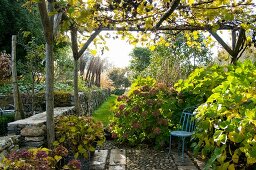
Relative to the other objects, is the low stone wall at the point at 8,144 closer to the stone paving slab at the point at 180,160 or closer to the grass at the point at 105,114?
the stone paving slab at the point at 180,160

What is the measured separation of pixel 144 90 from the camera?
5926 mm

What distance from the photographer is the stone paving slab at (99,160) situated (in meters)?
4.46

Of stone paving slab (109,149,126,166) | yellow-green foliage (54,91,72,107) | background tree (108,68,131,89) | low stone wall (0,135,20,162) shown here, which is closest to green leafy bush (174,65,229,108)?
stone paving slab (109,149,126,166)

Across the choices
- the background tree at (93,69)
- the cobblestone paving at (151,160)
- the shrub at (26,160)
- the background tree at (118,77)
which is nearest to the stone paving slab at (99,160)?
the cobblestone paving at (151,160)

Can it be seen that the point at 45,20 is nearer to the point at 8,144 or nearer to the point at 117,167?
the point at 8,144

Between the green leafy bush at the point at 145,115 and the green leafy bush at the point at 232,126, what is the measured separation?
102 inches

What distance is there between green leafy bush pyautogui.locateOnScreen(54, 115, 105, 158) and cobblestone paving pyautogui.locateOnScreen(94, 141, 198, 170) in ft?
1.69

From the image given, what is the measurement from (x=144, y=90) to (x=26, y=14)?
Answer: 10608 mm

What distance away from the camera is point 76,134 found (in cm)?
412

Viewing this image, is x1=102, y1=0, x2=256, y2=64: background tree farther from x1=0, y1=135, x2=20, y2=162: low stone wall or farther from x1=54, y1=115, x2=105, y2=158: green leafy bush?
x1=0, y1=135, x2=20, y2=162: low stone wall

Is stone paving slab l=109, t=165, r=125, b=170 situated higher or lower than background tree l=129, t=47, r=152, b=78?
lower

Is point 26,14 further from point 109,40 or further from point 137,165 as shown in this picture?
point 137,165

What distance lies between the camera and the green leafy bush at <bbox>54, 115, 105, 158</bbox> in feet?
13.3

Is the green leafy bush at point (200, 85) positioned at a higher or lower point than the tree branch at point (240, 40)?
lower
